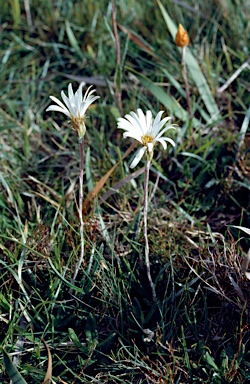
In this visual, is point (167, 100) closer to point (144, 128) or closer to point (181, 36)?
point (181, 36)

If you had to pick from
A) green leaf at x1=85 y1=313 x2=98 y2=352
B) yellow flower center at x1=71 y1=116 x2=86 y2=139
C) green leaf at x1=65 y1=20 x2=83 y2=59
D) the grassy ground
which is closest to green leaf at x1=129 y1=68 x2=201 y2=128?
the grassy ground

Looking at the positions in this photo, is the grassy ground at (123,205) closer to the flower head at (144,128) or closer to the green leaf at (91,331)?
the green leaf at (91,331)

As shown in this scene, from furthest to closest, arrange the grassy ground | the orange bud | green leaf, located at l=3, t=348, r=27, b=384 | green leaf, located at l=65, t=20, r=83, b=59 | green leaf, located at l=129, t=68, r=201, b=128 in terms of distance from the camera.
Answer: green leaf, located at l=65, t=20, r=83, b=59, green leaf, located at l=129, t=68, r=201, b=128, the orange bud, the grassy ground, green leaf, located at l=3, t=348, r=27, b=384

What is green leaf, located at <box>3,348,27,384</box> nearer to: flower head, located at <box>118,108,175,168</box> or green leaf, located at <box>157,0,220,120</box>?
flower head, located at <box>118,108,175,168</box>

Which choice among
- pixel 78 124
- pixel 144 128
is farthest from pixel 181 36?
pixel 78 124

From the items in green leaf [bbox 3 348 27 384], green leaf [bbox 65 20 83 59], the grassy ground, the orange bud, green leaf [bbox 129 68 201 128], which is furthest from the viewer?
green leaf [bbox 65 20 83 59]

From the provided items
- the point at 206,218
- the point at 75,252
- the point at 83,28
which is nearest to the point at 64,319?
the point at 75,252

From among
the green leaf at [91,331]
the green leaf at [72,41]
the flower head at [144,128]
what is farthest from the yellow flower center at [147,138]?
the green leaf at [72,41]
